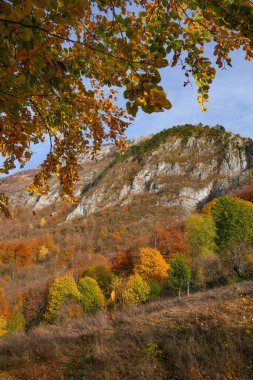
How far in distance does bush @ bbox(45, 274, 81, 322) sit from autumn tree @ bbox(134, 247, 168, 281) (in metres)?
8.13

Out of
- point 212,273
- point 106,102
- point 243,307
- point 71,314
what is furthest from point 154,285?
point 106,102

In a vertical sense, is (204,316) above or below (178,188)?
below

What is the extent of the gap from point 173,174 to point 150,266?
84.6 metres

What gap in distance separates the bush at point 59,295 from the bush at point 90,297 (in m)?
0.67

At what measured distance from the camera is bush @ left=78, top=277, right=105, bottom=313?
34647 mm

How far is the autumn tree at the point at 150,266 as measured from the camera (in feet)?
129

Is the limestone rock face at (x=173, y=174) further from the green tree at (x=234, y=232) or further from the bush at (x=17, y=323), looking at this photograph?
the bush at (x=17, y=323)

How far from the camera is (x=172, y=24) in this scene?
7.23 feet

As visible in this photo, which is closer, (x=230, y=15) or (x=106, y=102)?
(x=230, y=15)

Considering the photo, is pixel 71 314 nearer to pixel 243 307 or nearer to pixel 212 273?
pixel 212 273

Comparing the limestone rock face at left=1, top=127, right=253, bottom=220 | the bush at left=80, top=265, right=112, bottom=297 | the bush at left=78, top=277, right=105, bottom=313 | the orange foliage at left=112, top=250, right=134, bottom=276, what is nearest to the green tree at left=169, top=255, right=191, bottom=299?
the bush at left=78, top=277, right=105, bottom=313

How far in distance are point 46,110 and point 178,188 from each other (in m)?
107

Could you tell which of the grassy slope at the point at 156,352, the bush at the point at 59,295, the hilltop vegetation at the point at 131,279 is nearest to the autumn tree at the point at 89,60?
the hilltop vegetation at the point at 131,279

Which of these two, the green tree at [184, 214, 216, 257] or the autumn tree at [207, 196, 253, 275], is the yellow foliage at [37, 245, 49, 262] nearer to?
the green tree at [184, 214, 216, 257]
